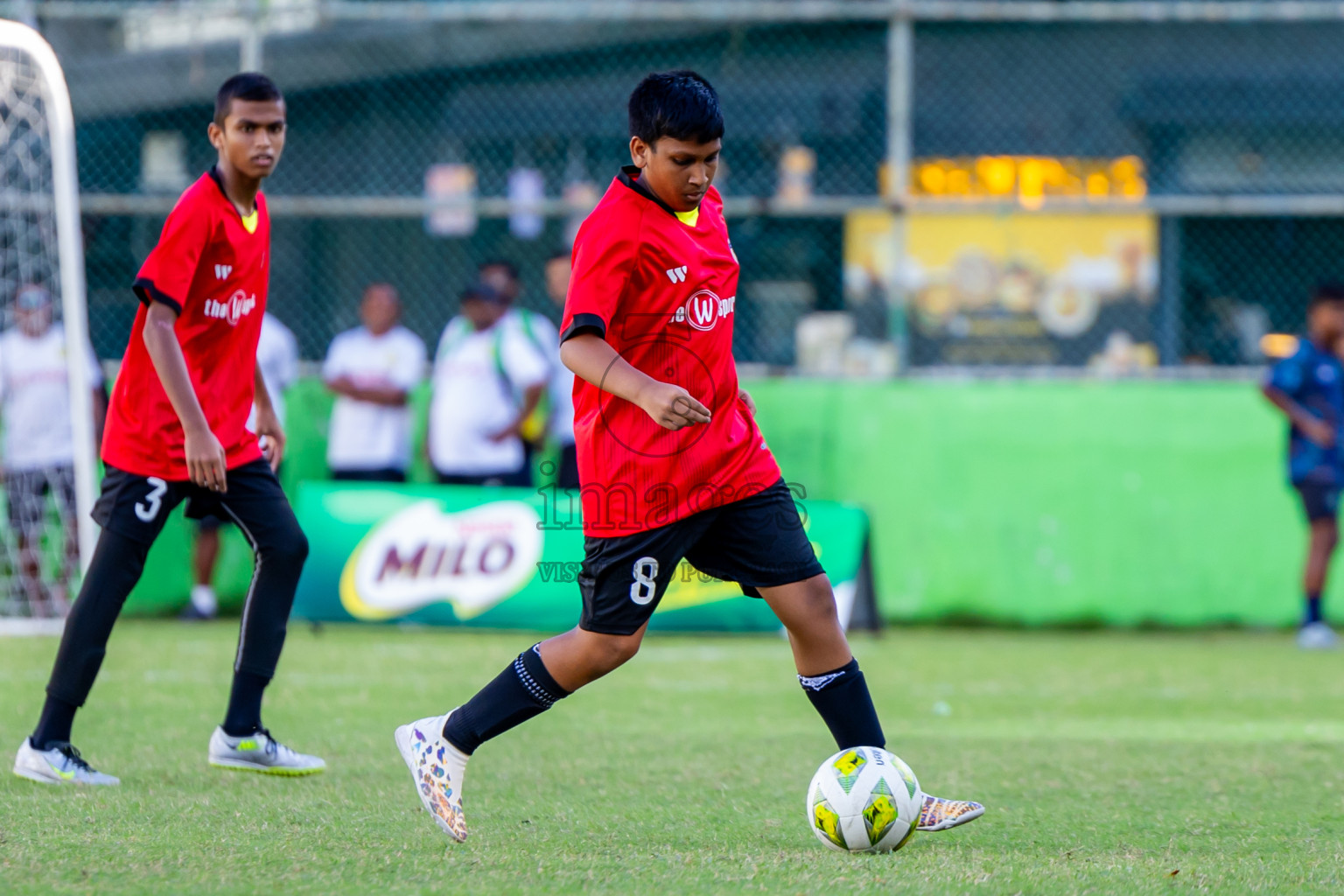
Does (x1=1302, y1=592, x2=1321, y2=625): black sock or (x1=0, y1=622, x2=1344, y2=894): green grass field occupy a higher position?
(x1=0, y1=622, x2=1344, y2=894): green grass field

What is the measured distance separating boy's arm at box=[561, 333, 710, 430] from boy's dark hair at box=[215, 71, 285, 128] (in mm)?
1541

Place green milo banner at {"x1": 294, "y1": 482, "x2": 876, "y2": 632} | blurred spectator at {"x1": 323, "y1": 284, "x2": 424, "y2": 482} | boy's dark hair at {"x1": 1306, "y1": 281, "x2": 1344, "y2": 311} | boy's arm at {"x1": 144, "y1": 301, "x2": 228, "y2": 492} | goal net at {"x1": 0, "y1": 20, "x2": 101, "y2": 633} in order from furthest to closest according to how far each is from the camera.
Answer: blurred spectator at {"x1": 323, "y1": 284, "x2": 424, "y2": 482} → boy's dark hair at {"x1": 1306, "y1": 281, "x2": 1344, "y2": 311} → green milo banner at {"x1": 294, "y1": 482, "x2": 876, "y2": 632} → goal net at {"x1": 0, "y1": 20, "x2": 101, "y2": 633} → boy's arm at {"x1": 144, "y1": 301, "x2": 228, "y2": 492}

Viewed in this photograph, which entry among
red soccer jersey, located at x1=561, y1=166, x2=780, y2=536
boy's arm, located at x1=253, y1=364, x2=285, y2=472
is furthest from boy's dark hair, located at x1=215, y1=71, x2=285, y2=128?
red soccer jersey, located at x1=561, y1=166, x2=780, y2=536

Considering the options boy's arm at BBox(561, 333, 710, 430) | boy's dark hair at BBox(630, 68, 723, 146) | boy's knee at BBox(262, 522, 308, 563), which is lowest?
boy's knee at BBox(262, 522, 308, 563)

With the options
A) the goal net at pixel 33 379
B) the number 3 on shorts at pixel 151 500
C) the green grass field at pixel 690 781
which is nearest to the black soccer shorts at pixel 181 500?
the number 3 on shorts at pixel 151 500

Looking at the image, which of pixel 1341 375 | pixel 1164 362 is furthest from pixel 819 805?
pixel 1164 362

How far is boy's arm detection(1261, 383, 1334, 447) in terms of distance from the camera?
30.7 feet

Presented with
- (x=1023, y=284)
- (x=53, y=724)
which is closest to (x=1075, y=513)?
(x=1023, y=284)

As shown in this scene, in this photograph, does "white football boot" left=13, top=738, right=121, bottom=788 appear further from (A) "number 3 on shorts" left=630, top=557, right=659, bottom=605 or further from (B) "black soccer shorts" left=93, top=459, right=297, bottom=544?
(A) "number 3 on shorts" left=630, top=557, right=659, bottom=605

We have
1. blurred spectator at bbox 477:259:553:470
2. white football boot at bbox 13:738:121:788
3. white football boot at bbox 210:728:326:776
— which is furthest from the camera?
blurred spectator at bbox 477:259:553:470

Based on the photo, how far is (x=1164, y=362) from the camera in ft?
37.8

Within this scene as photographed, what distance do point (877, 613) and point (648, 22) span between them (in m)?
6.14

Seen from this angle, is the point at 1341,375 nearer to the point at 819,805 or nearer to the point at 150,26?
the point at 819,805

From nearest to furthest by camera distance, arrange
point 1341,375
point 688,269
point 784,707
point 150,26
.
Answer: point 688,269 → point 784,707 → point 1341,375 → point 150,26
